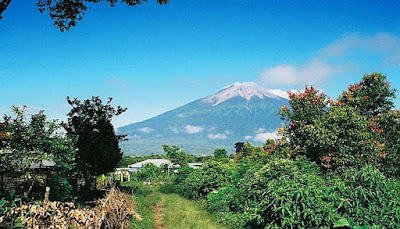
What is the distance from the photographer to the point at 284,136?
1659cm

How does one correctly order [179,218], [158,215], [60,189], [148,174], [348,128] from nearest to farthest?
[179,218], [60,189], [158,215], [348,128], [148,174]

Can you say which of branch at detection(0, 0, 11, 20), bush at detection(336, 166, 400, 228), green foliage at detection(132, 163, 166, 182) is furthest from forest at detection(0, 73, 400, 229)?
green foliage at detection(132, 163, 166, 182)

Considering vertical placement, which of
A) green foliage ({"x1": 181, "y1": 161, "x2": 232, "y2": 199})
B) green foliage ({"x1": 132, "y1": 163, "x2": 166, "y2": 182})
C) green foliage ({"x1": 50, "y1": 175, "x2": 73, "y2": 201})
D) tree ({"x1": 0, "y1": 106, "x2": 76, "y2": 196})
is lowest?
green foliage ({"x1": 132, "y1": 163, "x2": 166, "y2": 182})

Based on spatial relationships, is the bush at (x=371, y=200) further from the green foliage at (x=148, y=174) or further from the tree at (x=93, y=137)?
the green foliage at (x=148, y=174)

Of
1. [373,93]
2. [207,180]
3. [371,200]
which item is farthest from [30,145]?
[373,93]

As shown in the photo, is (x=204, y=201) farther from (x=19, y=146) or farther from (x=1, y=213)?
(x=1, y=213)

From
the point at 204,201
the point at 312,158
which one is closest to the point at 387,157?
the point at 312,158

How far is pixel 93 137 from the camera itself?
1386 cm

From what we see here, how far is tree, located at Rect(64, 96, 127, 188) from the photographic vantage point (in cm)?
1366

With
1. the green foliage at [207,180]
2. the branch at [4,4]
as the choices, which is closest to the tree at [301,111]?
the green foliage at [207,180]

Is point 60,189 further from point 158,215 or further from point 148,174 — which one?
point 148,174

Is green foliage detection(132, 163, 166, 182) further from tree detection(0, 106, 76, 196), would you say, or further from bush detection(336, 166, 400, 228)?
bush detection(336, 166, 400, 228)

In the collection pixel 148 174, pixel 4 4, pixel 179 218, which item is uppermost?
pixel 4 4

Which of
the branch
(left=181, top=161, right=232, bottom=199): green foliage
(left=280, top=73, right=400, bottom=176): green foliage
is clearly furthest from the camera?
(left=181, top=161, right=232, bottom=199): green foliage
